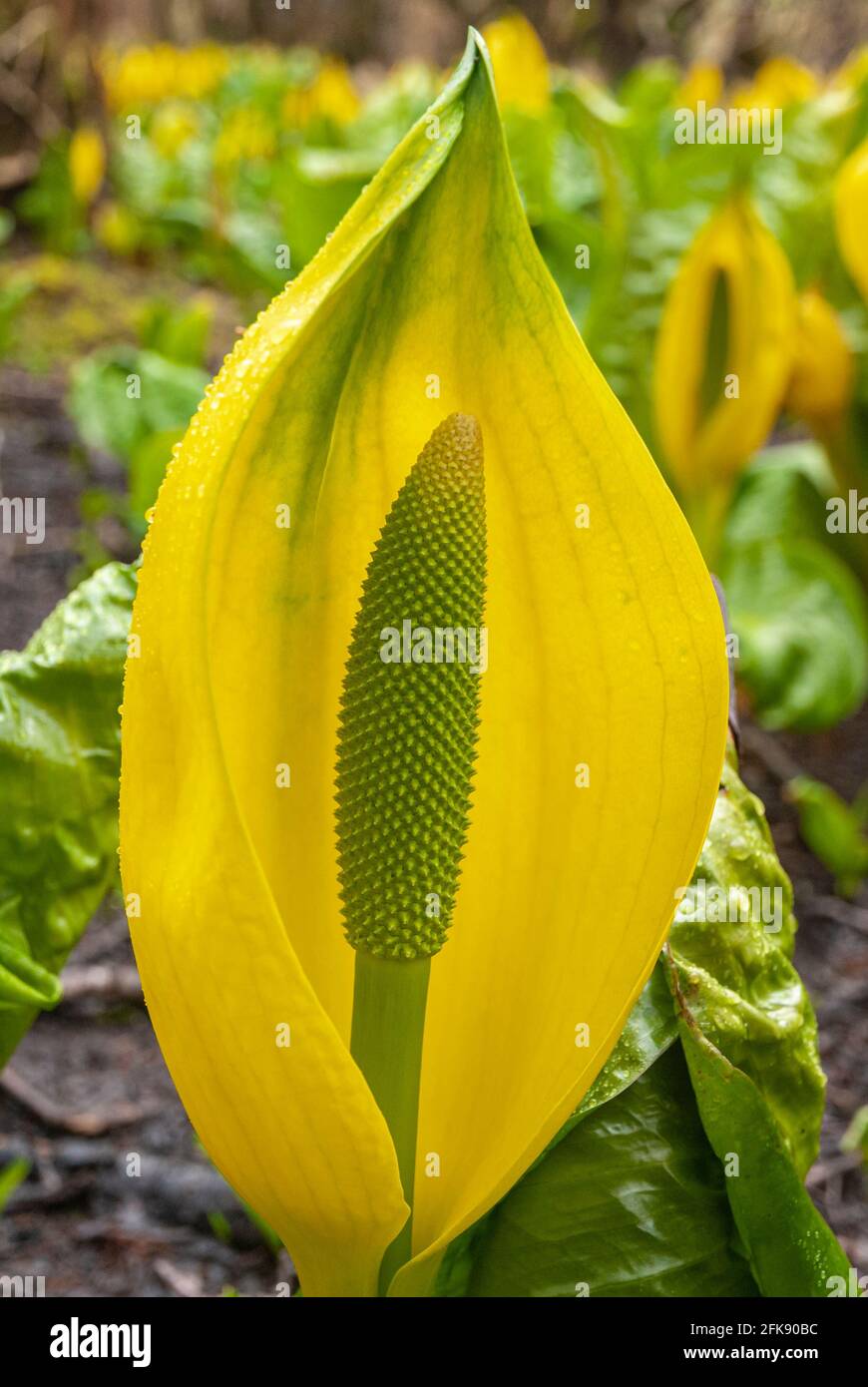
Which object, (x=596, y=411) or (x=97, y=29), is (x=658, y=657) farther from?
(x=97, y=29)

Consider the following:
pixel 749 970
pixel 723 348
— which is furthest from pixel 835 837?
pixel 749 970

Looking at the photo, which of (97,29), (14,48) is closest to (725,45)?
(97,29)

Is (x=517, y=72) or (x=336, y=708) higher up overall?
(x=517, y=72)

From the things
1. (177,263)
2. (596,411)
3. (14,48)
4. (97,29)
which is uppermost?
(97,29)

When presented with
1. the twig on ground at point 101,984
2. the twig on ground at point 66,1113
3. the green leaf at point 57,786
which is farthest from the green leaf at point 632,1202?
the twig on ground at point 101,984

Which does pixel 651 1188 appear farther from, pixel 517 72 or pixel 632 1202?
pixel 517 72

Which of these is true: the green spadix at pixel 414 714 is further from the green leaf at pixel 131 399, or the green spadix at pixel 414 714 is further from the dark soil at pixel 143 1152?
the green leaf at pixel 131 399
